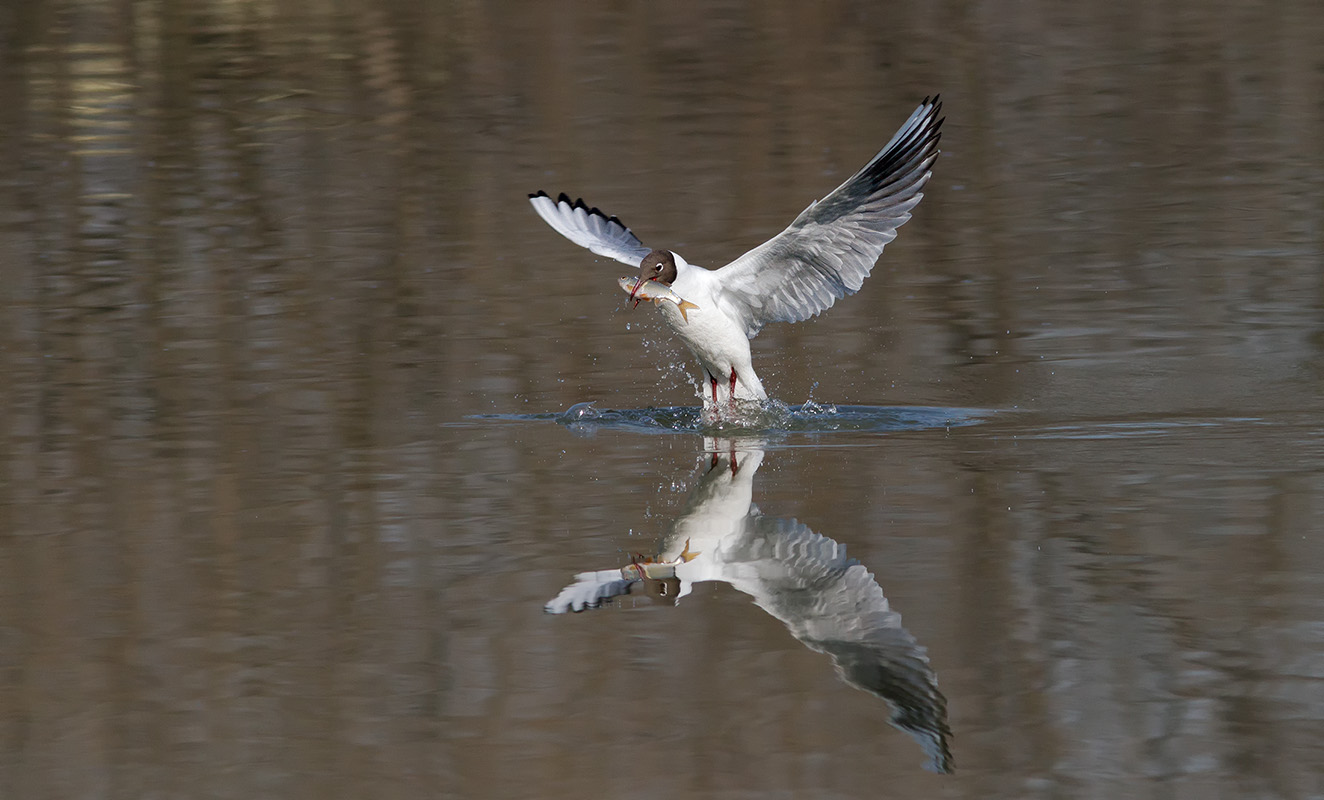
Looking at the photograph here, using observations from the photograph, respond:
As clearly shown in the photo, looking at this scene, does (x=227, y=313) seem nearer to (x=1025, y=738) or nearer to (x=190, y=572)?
(x=190, y=572)

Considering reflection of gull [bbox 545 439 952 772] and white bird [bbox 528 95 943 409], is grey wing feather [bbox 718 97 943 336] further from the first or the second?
reflection of gull [bbox 545 439 952 772]

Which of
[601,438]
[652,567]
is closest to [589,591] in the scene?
[652,567]

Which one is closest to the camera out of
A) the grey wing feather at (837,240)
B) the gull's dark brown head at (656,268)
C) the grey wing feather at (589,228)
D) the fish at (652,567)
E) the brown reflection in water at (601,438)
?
the brown reflection in water at (601,438)

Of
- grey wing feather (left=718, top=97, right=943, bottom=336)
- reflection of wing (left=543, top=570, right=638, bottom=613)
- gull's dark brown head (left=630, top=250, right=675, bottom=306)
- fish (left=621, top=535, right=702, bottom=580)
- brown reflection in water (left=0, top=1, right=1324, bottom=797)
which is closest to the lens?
brown reflection in water (left=0, top=1, right=1324, bottom=797)

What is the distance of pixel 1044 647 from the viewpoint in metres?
5.83

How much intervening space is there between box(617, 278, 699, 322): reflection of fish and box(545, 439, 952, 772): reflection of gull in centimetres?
156

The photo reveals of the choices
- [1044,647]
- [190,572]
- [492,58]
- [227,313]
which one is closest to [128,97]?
[492,58]

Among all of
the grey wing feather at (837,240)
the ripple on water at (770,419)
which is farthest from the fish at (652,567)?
the grey wing feather at (837,240)

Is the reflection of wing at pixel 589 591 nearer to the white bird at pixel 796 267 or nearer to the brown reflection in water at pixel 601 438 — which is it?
the brown reflection in water at pixel 601 438

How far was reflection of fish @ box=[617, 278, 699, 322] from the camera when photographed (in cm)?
932

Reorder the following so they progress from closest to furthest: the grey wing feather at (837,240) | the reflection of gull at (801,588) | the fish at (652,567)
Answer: the reflection of gull at (801,588), the fish at (652,567), the grey wing feather at (837,240)

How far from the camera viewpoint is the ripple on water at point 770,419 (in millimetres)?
9172

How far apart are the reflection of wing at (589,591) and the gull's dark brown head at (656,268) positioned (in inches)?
110

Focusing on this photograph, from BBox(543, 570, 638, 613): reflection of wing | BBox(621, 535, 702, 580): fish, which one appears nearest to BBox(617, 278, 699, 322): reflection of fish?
BBox(621, 535, 702, 580): fish
